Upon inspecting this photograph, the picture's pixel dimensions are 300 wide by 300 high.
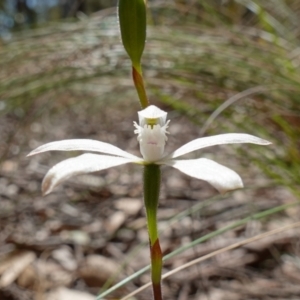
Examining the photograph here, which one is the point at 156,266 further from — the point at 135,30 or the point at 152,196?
the point at 135,30

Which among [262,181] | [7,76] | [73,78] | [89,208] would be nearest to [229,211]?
[262,181]

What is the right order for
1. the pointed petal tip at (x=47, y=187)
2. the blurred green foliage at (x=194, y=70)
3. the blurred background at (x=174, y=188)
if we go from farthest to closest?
the blurred green foliage at (x=194, y=70) < the blurred background at (x=174, y=188) < the pointed petal tip at (x=47, y=187)

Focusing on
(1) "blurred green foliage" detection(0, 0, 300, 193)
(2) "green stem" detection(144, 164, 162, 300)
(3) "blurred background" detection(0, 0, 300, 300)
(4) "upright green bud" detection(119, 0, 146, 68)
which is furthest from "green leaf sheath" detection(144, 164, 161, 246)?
(1) "blurred green foliage" detection(0, 0, 300, 193)

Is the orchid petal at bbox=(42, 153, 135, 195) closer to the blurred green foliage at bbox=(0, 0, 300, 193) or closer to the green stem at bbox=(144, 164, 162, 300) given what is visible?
the green stem at bbox=(144, 164, 162, 300)

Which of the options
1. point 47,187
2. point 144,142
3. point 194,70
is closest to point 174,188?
point 194,70

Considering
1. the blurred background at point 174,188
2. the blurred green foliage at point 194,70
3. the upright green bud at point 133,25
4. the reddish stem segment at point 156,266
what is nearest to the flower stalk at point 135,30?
the upright green bud at point 133,25

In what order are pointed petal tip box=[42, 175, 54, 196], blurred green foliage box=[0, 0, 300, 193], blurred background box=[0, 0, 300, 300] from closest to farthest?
1. pointed petal tip box=[42, 175, 54, 196]
2. blurred background box=[0, 0, 300, 300]
3. blurred green foliage box=[0, 0, 300, 193]

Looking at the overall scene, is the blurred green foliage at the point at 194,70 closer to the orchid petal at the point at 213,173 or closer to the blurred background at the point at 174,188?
the blurred background at the point at 174,188
